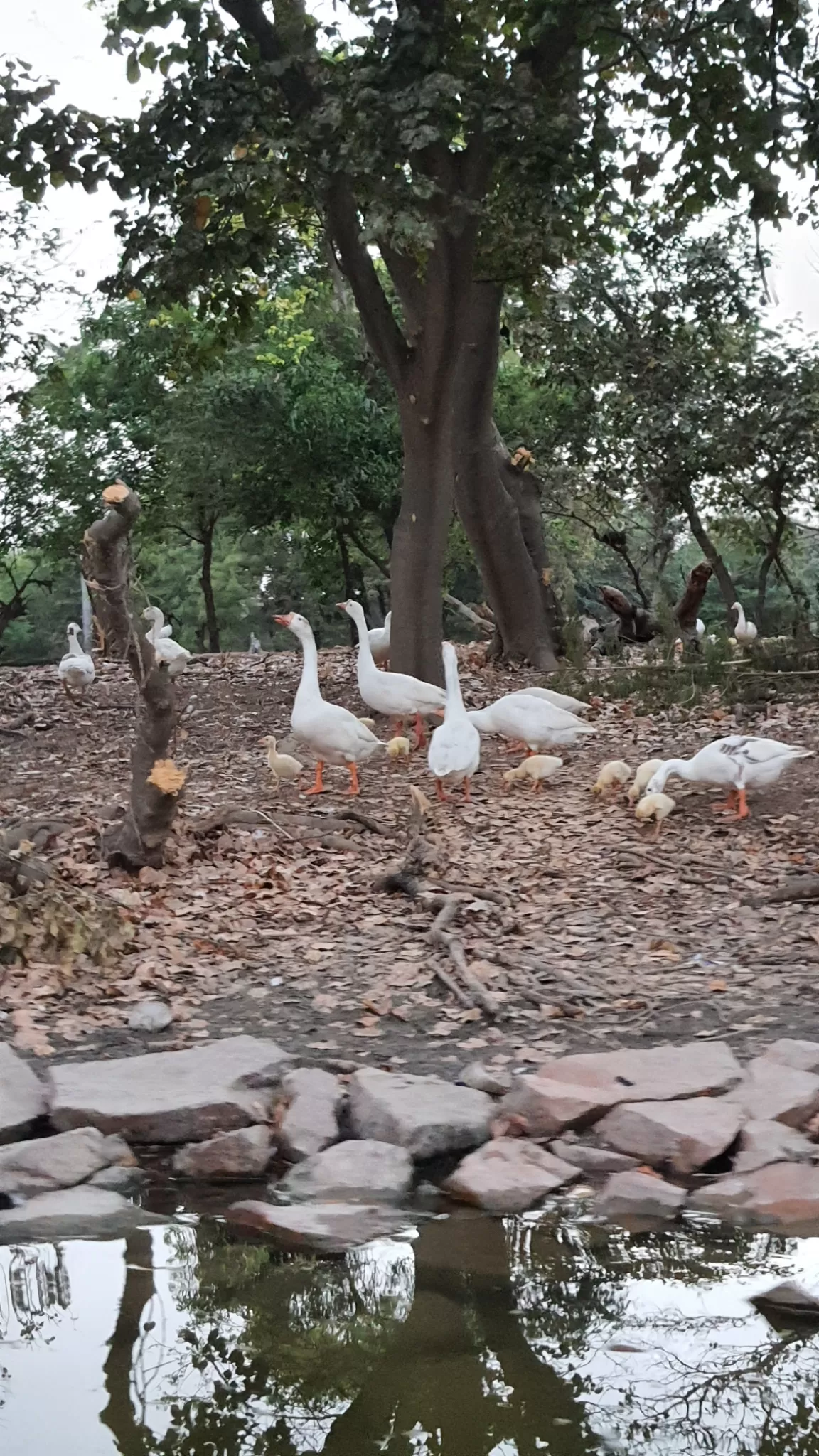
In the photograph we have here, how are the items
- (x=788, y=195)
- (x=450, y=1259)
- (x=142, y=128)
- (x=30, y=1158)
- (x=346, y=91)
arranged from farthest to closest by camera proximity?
1. (x=788, y=195)
2. (x=142, y=128)
3. (x=346, y=91)
4. (x=30, y=1158)
5. (x=450, y=1259)

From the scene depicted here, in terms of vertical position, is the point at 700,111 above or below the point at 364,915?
above

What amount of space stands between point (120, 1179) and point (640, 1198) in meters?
1.75

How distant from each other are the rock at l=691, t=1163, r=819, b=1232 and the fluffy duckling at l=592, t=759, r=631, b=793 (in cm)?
520

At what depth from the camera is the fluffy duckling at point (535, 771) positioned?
966 cm

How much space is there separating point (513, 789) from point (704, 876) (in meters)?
2.28

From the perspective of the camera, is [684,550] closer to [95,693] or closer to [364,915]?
[95,693]

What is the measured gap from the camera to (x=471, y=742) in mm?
9016

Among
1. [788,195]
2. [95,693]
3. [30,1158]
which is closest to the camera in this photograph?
[30,1158]

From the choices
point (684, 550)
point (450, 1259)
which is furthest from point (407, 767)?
point (684, 550)

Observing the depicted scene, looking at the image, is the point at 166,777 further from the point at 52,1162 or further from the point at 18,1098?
the point at 52,1162

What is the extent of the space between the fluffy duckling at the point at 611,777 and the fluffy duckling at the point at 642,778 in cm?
20

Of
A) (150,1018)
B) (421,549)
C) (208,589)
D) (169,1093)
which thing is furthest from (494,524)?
(208,589)

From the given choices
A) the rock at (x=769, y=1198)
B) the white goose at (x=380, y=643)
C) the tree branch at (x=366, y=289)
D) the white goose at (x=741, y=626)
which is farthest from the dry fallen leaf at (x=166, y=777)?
the white goose at (x=741, y=626)

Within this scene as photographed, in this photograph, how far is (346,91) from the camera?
384 inches
